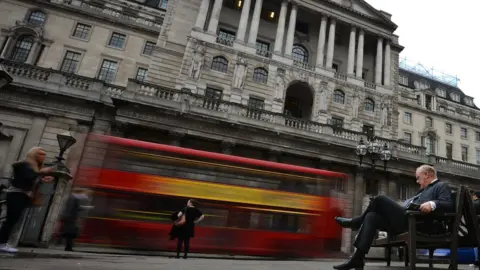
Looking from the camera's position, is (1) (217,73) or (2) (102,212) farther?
(1) (217,73)

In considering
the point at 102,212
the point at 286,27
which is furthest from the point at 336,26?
the point at 102,212

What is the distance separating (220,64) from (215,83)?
1.82 m

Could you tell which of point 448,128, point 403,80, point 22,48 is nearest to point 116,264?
point 22,48

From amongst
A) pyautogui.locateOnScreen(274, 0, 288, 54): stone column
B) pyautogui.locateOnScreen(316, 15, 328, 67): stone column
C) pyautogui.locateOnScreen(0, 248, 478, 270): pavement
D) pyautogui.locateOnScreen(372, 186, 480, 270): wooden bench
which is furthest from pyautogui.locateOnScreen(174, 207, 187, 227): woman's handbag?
pyautogui.locateOnScreen(316, 15, 328, 67): stone column

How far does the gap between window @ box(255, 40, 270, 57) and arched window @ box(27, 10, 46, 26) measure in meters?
20.4

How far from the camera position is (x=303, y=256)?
9.51m

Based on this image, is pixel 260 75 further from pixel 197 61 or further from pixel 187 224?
pixel 187 224

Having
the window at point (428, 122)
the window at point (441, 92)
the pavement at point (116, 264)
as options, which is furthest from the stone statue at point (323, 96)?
the window at point (441, 92)

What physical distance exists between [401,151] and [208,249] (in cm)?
1810

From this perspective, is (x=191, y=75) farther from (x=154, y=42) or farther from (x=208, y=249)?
(x=208, y=249)

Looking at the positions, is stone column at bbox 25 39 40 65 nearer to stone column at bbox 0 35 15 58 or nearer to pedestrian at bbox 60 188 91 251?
stone column at bbox 0 35 15 58

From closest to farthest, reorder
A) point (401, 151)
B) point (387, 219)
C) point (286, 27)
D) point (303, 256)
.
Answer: point (387, 219), point (303, 256), point (401, 151), point (286, 27)

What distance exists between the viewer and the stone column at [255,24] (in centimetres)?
2429

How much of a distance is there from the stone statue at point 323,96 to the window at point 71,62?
72.5ft
